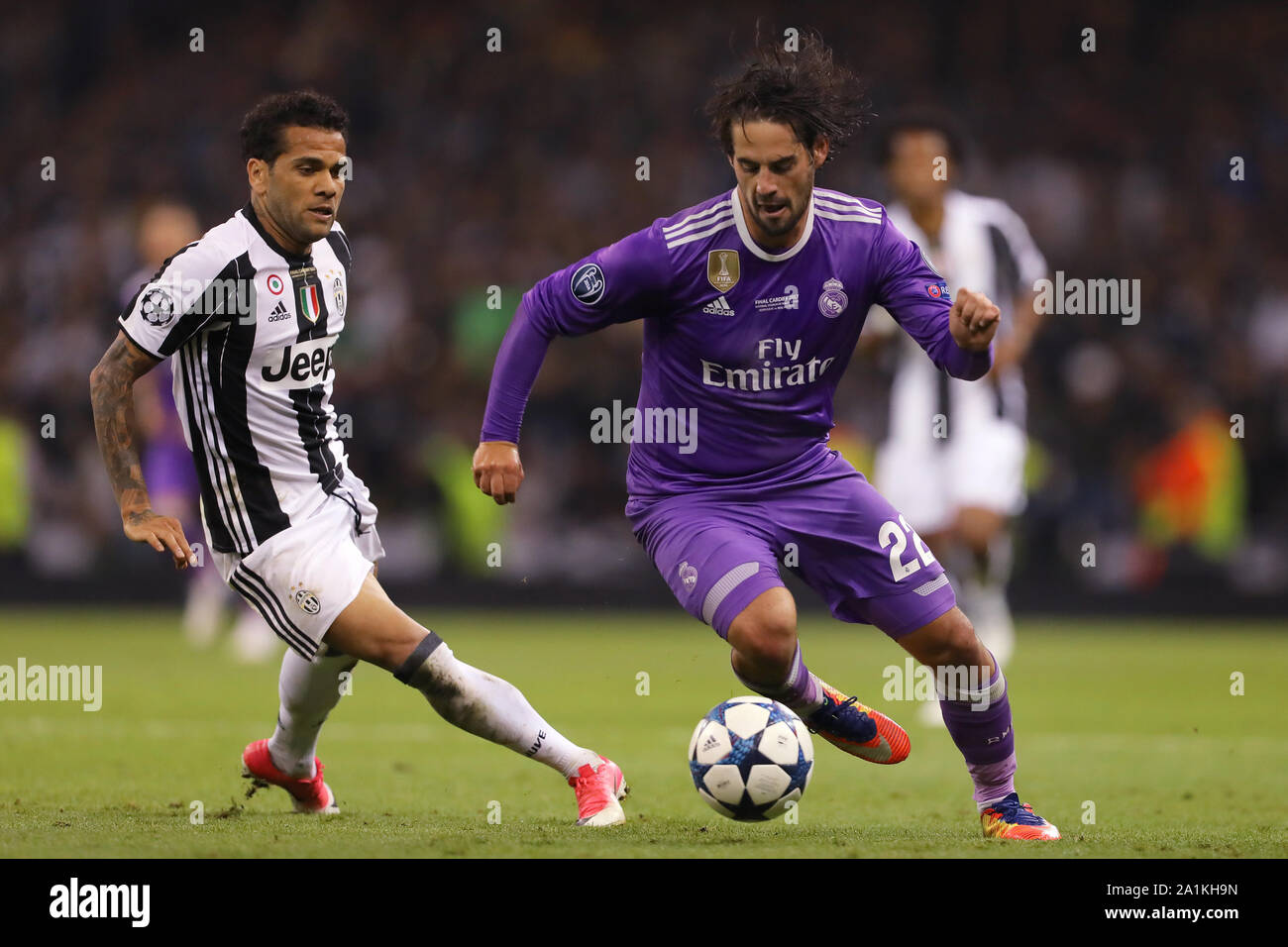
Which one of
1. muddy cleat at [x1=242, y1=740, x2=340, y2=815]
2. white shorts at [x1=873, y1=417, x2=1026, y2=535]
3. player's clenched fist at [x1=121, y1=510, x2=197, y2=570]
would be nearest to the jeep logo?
player's clenched fist at [x1=121, y1=510, x2=197, y2=570]

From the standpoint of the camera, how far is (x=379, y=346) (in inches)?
672

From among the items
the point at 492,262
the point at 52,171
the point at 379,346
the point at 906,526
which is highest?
the point at 52,171

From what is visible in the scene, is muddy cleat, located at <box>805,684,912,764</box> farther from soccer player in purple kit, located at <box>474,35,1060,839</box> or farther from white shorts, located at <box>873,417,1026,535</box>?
white shorts, located at <box>873,417,1026,535</box>

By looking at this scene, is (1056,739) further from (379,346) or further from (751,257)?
(379,346)

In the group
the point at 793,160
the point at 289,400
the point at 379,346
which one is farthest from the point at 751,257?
the point at 379,346

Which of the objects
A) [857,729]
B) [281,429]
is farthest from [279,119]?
[857,729]

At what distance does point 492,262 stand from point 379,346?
1937mm

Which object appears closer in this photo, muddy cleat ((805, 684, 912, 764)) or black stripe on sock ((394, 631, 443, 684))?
black stripe on sock ((394, 631, 443, 684))

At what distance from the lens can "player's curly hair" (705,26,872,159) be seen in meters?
5.20

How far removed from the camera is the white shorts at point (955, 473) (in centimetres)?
862

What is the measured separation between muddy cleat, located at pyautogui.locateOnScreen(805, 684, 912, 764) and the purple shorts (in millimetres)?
405

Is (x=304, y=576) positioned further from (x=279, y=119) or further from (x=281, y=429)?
(x=279, y=119)

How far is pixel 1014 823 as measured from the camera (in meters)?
5.25

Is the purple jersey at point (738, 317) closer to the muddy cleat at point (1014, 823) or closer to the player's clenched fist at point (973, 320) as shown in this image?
the player's clenched fist at point (973, 320)
